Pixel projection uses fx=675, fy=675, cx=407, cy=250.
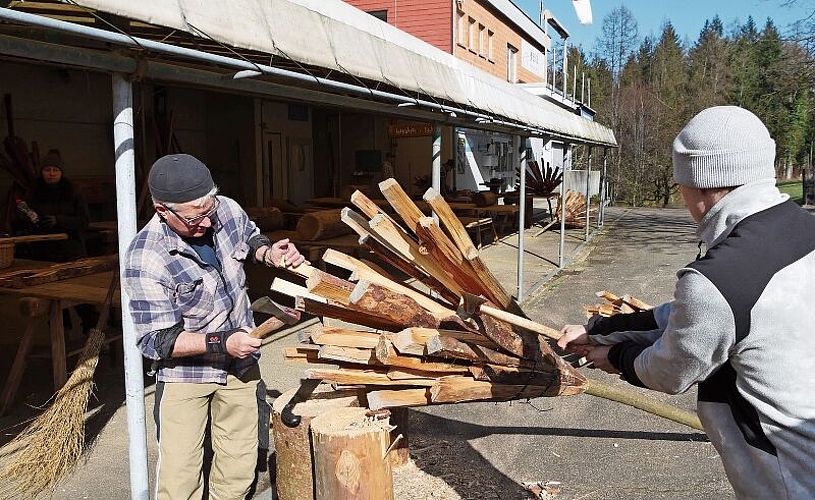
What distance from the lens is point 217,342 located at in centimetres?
297

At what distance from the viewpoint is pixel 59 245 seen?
6785 mm

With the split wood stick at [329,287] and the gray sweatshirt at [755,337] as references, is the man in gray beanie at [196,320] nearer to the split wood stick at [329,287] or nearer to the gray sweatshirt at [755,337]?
the split wood stick at [329,287]

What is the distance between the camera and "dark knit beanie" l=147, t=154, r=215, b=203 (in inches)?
114

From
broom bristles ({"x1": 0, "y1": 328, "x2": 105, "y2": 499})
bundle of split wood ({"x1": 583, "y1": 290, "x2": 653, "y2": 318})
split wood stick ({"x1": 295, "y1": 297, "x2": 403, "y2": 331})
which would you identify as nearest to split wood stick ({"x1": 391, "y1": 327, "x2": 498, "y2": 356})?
split wood stick ({"x1": 295, "y1": 297, "x2": 403, "y2": 331})

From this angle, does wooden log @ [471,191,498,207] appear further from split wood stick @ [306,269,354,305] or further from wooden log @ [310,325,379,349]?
split wood stick @ [306,269,354,305]

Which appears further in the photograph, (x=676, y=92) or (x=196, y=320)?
(x=676, y=92)

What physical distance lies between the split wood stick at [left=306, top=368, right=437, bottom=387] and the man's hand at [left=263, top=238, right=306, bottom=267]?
532 mm

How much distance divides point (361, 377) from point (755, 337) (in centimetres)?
175

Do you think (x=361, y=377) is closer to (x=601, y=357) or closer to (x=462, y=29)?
(x=601, y=357)

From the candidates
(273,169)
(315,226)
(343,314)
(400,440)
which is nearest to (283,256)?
(343,314)

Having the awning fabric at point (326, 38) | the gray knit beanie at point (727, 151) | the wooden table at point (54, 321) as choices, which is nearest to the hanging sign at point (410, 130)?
the awning fabric at point (326, 38)

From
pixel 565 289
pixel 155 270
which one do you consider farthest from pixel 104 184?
pixel 155 270

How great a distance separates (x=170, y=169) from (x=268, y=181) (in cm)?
1252

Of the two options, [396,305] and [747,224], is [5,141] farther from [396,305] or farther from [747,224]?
[747,224]
